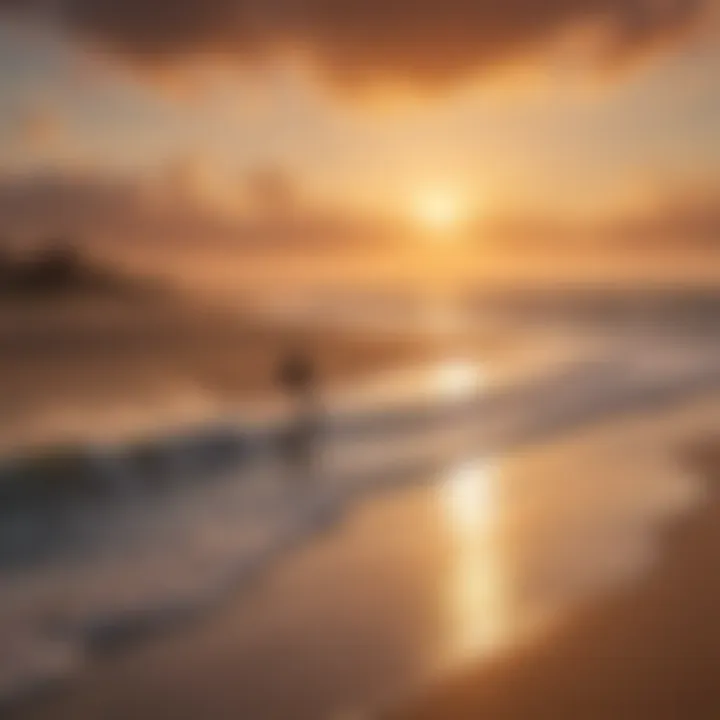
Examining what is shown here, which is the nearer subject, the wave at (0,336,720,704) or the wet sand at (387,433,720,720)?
the wet sand at (387,433,720,720)

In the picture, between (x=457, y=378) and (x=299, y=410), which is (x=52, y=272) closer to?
(x=299, y=410)

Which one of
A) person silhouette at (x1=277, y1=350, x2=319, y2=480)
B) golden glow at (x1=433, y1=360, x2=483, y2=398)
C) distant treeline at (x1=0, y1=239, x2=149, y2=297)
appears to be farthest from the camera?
golden glow at (x1=433, y1=360, x2=483, y2=398)

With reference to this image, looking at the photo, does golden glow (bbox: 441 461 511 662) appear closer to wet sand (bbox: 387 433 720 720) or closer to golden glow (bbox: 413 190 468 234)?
wet sand (bbox: 387 433 720 720)

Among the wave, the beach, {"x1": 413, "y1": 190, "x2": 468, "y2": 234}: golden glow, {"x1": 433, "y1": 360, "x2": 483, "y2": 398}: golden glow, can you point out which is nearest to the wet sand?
the beach

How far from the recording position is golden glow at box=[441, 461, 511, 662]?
991 millimetres

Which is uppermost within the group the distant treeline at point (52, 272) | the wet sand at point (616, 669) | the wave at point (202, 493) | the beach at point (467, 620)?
the distant treeline at point (52, 272)

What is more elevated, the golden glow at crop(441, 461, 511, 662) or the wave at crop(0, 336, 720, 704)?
the wave at crop(0, 336, 720, 704)

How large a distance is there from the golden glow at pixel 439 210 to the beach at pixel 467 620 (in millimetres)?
395

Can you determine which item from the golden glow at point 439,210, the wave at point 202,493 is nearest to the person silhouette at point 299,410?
the wave at point 202,493

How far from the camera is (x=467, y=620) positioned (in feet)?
3.36

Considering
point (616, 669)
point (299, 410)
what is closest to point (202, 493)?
point (299, 410)

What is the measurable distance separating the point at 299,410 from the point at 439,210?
44 centimetres

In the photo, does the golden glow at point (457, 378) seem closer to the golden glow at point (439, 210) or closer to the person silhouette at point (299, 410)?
the person silhouette at point (299, 410)

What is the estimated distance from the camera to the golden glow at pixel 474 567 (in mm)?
991
